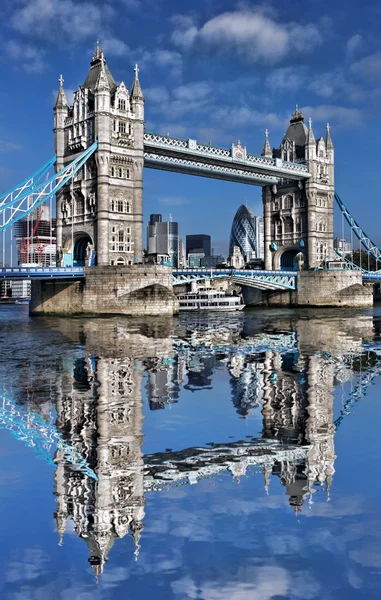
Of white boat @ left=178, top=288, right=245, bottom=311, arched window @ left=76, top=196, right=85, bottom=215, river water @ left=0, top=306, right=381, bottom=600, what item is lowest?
river water @ left=0, top=306, right=381, bottom=600

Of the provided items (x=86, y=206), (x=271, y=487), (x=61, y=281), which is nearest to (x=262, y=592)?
(x=271, y=487)

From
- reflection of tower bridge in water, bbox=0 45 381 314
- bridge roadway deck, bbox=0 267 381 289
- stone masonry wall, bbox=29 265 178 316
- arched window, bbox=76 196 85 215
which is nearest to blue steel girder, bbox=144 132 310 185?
reflection of tower bridge in water, bbox=0 45 381 314

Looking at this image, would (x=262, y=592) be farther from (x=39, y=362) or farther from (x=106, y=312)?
(x=106, y=312)

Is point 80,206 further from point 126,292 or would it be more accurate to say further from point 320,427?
point 320,427

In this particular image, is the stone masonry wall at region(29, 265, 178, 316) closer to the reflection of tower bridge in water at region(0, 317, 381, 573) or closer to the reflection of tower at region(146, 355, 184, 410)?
the reflection of tower bridge in water at region(0, 317, 381, 573)

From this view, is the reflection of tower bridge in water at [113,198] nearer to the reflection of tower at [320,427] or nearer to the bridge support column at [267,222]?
the bridge support column at [267,222]

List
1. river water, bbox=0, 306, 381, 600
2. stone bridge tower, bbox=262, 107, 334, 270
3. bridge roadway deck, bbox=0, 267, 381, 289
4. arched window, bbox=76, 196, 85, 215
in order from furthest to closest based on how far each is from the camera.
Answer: stone bridge tower, bbox=262, 107, 334, 270 < arched window, bbox=76, 196, 85, 215 < bridge roadway deck, bbox=0, 267, 381, 289 < river water, bbox=0, 306, 381, 600
